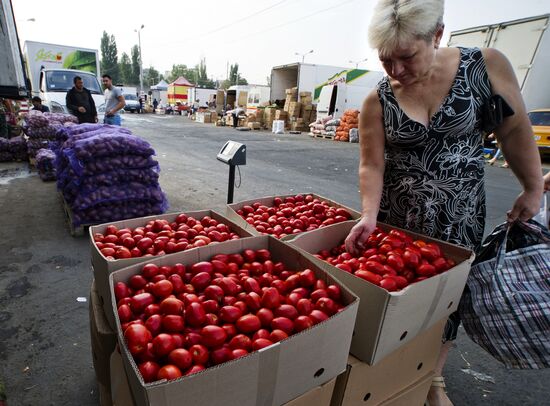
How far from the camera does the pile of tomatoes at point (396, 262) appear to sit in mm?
1458

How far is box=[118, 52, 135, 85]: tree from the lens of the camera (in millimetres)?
75125

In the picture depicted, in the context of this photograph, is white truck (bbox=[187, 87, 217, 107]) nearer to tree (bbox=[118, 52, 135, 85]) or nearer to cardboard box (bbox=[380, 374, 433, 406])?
cardboard box (bbox=[380, 374, 433, 406])

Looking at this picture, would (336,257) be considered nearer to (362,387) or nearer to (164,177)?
(362,387)

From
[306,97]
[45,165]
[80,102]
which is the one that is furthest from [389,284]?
[306,97]

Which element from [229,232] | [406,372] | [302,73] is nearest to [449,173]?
[406,372]

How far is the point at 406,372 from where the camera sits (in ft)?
5.28

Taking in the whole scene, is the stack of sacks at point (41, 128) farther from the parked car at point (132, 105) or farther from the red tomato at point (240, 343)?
the parked car at point (132, 105)

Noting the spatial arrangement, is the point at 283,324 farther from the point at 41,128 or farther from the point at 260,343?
the point at 41,128

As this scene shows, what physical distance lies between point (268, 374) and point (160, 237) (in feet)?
3.87

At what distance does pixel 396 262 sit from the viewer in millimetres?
1544

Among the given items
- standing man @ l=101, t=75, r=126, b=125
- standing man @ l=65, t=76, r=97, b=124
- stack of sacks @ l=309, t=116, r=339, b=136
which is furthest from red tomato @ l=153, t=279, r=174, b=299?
stack of sacks @ l=309, t=116, r=339, b=136

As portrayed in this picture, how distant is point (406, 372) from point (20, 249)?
153 inches

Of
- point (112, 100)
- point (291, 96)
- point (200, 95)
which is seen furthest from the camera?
point (200, 95)

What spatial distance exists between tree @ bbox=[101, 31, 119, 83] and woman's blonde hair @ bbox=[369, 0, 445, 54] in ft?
273
